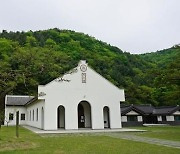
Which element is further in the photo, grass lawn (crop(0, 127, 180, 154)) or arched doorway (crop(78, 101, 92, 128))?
arched doorway (crop(78, 101, 92, 128))

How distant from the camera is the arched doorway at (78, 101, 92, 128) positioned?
25.1 m

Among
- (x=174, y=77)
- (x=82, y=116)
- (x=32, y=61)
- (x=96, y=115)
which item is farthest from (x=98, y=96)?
(x=32, y=61)

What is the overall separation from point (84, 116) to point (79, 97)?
3.85 metres

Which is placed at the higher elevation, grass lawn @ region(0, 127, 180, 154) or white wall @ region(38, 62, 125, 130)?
white wall @ region(38, 62, 125, 130)

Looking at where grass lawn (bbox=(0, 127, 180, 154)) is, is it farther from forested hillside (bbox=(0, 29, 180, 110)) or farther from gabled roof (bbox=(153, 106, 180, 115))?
gabled roof (bbox=(153, 106, 180, 115))

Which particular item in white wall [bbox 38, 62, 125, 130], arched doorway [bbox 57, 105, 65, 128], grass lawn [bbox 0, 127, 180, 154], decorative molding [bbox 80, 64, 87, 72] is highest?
decorative molding [bbox 80, 64, 87, 72]

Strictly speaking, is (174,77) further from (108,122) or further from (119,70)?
(119,70)

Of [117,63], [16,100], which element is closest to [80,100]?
[16,100]

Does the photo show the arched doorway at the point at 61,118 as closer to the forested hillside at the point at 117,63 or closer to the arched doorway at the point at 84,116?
the arched doorway at the point at 84,116

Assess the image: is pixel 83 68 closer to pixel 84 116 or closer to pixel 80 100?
pixel 80 100

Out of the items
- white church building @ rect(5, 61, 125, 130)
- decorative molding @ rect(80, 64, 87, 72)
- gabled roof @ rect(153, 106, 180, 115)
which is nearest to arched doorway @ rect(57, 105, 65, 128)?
white church building @ rect(5, 61, 125, 130)

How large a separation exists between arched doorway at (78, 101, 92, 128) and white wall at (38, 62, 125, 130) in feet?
8.99

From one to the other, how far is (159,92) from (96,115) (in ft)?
85.9

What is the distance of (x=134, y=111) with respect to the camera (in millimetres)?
30328
